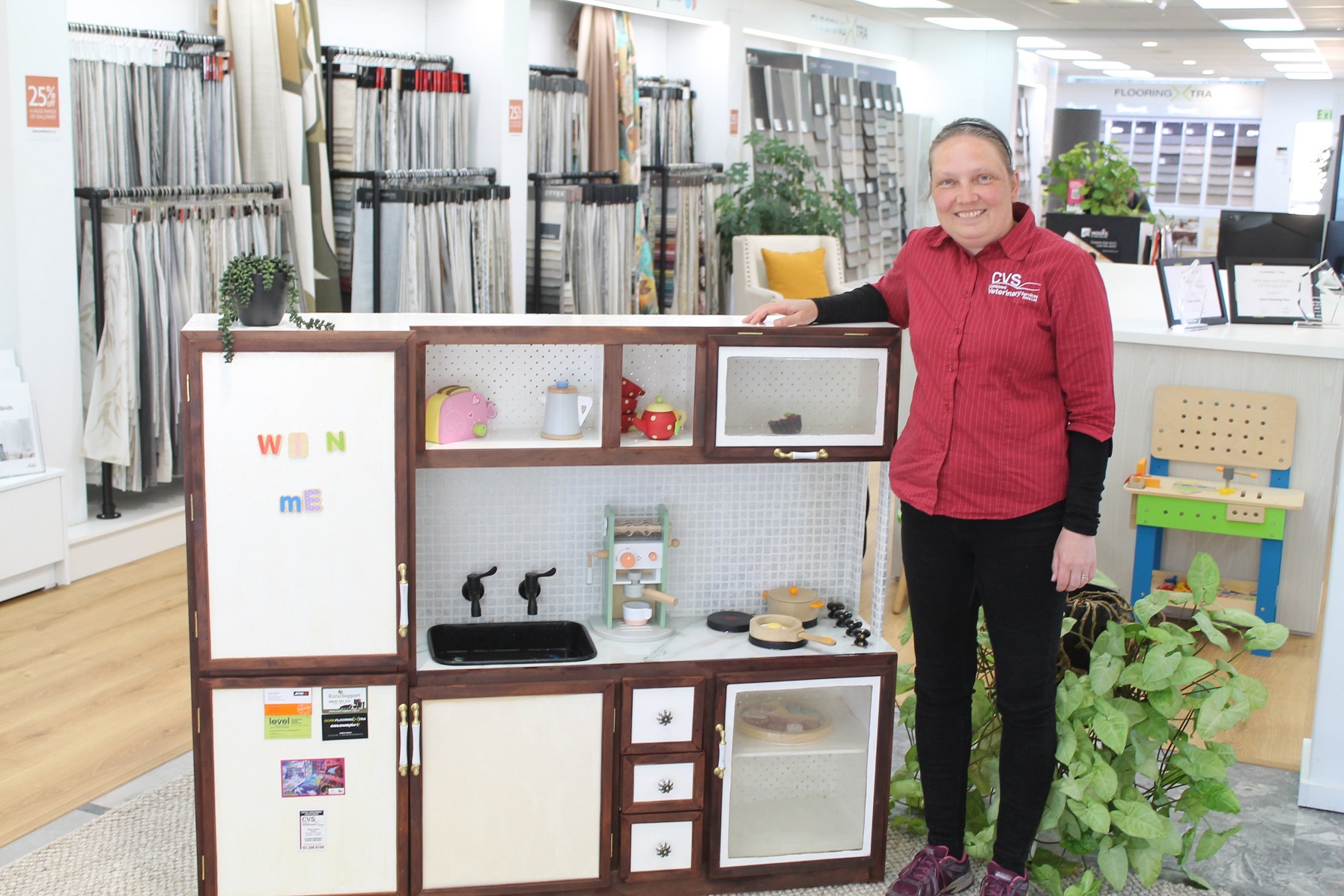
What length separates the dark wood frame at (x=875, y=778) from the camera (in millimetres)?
2676

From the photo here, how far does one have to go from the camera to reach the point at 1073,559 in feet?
7.58

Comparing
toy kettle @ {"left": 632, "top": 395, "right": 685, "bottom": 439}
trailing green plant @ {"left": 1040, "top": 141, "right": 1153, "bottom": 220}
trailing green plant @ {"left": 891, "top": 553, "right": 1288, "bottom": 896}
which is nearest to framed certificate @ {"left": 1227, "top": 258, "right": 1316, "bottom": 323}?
trailing green plant @ {"left": 1040, "top": 141, "right": 1153, "bottom": 220}

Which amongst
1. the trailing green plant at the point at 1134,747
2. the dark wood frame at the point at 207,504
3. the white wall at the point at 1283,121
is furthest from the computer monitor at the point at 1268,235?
the white wall at the point at 1283,121

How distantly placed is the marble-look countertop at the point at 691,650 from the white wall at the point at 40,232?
2.43m

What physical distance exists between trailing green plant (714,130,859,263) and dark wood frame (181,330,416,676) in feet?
17.9

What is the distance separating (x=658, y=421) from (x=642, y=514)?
308 mm

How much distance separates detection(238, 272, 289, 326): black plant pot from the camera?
2375 mm

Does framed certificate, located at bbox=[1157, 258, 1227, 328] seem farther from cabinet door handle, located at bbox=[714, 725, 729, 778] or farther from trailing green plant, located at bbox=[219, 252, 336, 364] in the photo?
trailing green plant, located at bbox=[219, 252, 336, 364]

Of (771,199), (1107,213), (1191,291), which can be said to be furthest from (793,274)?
(1191,291)

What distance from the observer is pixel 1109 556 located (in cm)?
468

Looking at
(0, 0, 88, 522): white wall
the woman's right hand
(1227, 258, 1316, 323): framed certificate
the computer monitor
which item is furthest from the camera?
the computer monitor

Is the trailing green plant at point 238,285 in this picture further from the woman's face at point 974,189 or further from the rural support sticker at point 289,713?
the woman's face at point 974,189

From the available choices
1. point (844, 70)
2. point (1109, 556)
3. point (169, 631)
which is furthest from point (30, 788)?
point (844, 70)

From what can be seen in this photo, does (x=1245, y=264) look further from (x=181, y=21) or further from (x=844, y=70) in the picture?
(x=844, y=70)
